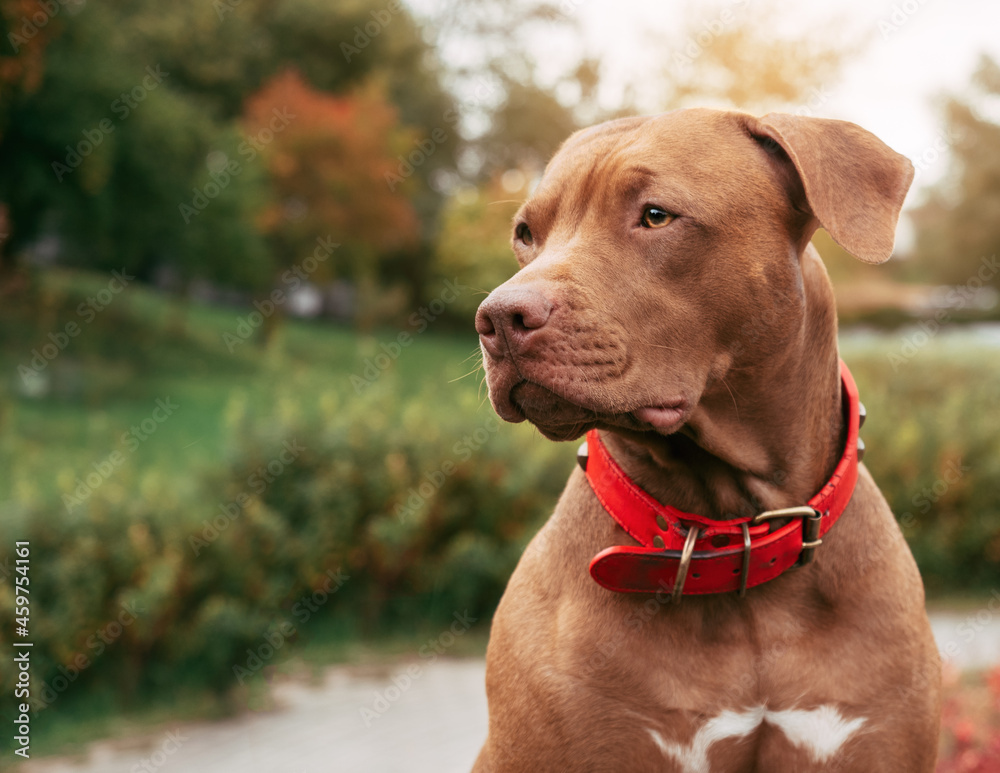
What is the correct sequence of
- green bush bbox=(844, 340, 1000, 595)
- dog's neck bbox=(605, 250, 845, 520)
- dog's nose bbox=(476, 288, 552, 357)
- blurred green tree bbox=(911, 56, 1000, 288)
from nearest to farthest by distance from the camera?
dog's nose bbox=(476, 288, 552, 357) → dog's neck bbox=(605, 250, 845, 520) → green bush bbox=(844, 340, 1000, 595) → blurred green tree bbox=(911, 56, 1000, 288)

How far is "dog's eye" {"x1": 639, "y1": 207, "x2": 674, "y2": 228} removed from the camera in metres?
2.12

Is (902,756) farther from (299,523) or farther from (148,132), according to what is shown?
(148,132)

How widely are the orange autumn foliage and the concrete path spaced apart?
1630 centimetres

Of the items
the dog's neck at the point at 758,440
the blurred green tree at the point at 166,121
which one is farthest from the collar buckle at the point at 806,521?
the blurred green tree at the point at 166,121

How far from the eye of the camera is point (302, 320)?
28.3 metres

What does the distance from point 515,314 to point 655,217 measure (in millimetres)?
470

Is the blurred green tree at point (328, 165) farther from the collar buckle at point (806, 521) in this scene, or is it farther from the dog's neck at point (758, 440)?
the collar buckle at point (806, 521)

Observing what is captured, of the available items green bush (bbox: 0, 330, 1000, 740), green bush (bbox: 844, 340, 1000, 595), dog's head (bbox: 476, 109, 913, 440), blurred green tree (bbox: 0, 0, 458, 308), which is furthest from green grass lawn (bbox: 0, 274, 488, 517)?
dog's head (bbox: 476, 109, 913, 440)

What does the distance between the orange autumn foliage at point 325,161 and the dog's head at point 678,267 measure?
19098 mm

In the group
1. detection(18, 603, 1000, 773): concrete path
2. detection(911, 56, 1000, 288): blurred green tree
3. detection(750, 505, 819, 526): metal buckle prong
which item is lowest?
detection(911, 56, 1000, 288): blurred green tree

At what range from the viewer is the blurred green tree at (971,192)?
1164 inches

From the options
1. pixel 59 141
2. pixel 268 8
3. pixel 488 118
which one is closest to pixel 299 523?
pixel 59 141

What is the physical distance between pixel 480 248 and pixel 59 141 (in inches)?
520

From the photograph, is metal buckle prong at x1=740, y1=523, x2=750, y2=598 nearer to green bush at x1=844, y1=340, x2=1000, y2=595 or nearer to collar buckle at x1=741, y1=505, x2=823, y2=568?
collar buckle at x1=741, y1=505, x2=823, y2=568
